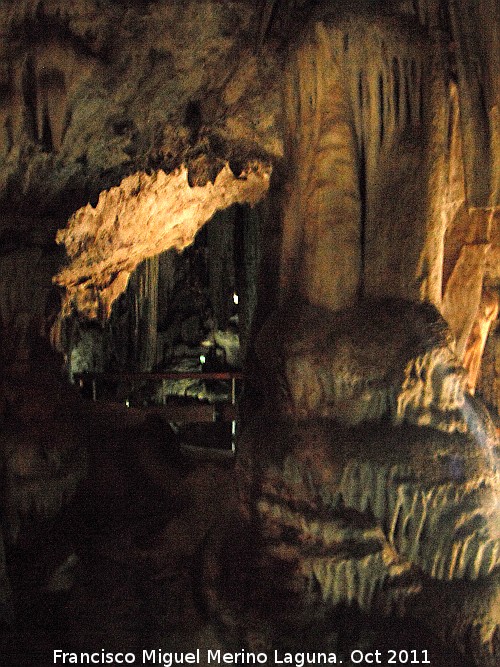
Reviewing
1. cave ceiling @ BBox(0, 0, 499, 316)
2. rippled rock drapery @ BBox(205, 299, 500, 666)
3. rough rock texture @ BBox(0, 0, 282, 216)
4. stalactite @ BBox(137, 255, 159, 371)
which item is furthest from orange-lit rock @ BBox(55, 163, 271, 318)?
stalactite @ BBox(137, 255, 159, 371)

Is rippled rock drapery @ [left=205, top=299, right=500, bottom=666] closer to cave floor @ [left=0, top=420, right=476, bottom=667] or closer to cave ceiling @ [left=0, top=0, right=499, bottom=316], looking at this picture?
cave floor @ [left=0, top=420, right=476, bottom=667]

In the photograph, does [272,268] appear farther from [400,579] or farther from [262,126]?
[400,579]

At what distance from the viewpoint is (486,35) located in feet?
14.3

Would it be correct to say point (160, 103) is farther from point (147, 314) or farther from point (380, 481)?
point (147, 314)

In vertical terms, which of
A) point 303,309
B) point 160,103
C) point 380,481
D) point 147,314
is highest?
point 160,103

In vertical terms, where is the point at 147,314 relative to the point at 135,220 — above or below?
below

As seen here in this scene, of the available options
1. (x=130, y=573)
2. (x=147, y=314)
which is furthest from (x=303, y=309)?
(x=147, y=314)

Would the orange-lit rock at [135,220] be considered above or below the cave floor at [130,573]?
above

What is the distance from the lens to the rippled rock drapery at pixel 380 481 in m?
4.23

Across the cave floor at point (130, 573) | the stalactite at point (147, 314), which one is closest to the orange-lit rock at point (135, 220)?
the cave floor at point (130, 573)

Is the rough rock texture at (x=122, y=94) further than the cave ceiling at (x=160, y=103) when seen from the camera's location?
Yes

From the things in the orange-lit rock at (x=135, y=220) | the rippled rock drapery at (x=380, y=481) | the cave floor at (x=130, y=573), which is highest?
the orange-lit rock at (x=135, y=220)

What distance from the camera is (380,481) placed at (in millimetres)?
4406

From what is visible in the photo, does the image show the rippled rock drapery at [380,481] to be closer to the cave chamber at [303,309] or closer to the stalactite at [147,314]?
the cave chamber at [303,309]
